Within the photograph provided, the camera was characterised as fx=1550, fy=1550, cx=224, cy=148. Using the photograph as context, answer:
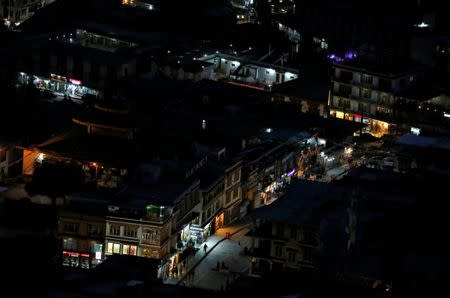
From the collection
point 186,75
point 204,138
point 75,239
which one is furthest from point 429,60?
point 75,239

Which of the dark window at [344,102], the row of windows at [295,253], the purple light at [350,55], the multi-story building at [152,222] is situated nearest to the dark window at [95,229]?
the multi-story building at [152,222]

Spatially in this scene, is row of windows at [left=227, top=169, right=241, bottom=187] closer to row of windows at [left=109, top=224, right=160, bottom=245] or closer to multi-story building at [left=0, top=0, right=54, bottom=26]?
row of windows at [left=109, top=224, right=160, bottom=245]

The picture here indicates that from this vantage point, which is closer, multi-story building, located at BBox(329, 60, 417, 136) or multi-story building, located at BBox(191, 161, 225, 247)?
multi-story building, located at BBox(191, 161, 225, 247)

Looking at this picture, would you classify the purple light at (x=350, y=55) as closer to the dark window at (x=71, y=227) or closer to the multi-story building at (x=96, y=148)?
the multi-story building at (x=96, y=148)

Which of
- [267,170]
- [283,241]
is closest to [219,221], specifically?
[267,170]

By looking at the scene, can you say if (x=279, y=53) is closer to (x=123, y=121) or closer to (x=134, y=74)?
(x=134, y=74)

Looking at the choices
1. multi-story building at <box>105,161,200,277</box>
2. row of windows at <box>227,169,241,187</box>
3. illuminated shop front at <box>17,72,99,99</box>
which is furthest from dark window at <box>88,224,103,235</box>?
illuminated shop front at <box>17,72,99,99</box>
